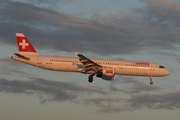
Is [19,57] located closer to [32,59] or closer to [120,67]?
[32,59]

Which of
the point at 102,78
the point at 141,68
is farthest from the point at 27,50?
the point at 141,68

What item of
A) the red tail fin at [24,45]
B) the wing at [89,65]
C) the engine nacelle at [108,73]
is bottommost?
the engine nacelle at [108,73]

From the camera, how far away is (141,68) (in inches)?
3942

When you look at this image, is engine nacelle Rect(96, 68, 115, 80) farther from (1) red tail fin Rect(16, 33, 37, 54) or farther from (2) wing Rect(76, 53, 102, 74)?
(1) red tail fin Rect(16, 33, 37, 54)

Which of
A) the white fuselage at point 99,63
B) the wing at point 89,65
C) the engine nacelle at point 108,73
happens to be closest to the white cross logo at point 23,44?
the white fuselage at point 99,63

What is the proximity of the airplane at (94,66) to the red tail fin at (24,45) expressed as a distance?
1.41 metres

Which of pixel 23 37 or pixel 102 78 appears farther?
pixel 23 37

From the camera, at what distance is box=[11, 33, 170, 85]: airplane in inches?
3824

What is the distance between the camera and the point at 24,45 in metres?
105

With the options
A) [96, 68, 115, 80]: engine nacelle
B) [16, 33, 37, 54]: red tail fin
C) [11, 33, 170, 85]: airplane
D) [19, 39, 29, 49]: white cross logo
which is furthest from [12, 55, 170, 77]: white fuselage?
[19, 39, 29, 49]: white cross logo

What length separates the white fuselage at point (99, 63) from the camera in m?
97.4

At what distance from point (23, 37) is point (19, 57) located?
9994 millimetres

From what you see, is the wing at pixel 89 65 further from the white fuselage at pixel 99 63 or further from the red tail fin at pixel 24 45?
the red tail fin at pixel 24 45

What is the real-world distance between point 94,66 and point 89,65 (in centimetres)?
108
